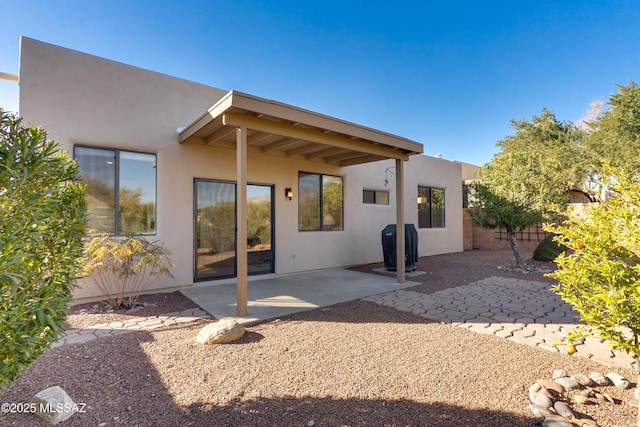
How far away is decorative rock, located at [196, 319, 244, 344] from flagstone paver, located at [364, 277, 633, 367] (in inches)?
104

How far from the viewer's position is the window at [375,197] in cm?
984

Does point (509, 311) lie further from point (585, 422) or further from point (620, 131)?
point (620, 131)

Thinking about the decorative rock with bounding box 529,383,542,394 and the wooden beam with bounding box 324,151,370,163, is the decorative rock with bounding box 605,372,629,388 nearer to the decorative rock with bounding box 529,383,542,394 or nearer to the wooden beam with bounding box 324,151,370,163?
the decorative rock with bounding box 529,383,542,394

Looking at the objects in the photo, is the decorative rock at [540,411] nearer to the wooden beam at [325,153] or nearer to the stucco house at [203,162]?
the stucco house at [203,162]

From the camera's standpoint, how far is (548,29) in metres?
9.25

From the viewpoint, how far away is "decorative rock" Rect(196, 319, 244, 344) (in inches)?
142

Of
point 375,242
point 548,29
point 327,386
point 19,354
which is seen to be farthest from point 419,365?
point 548,29

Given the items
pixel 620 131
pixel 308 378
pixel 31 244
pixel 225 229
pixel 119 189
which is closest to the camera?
pixel 31 244

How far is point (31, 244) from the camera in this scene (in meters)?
1.57

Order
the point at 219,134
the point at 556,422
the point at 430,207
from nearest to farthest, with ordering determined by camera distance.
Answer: the point at 556,422 < the point at 219,134 < the point at 430,207

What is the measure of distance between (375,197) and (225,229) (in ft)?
17.2

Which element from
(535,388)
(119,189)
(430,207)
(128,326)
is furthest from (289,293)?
(430,207)

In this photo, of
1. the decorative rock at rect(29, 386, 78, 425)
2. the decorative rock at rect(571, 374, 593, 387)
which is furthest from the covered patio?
the decorative rock at rect(571, 374, 593, 387)

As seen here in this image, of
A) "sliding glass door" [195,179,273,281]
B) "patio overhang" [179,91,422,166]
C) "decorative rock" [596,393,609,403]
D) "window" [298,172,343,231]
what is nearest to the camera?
"decorative rock" [596,393,609,403]
